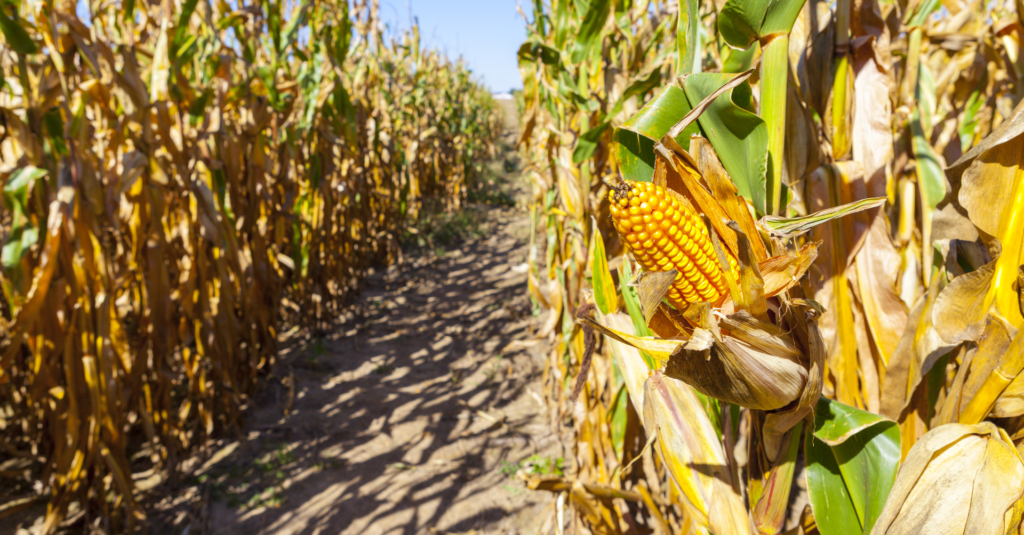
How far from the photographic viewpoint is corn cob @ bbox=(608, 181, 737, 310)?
480 mm

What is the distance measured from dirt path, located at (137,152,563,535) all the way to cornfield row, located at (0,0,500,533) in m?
0.24

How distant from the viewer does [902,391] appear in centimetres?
75

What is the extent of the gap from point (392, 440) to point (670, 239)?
91.0 inches

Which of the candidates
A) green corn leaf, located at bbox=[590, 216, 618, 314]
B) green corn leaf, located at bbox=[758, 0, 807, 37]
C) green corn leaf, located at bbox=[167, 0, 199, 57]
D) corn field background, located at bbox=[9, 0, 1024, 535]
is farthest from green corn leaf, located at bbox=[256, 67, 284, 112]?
green corn leaf, located at bbox=[758, 0, 807, 37]

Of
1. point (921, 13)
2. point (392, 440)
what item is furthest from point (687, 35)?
point (392, 440)

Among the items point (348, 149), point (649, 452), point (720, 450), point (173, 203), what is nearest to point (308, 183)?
point (348, 149)

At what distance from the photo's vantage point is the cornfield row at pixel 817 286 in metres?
0.52

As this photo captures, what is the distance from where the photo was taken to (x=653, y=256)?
0.52 metres

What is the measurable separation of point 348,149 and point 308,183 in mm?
358

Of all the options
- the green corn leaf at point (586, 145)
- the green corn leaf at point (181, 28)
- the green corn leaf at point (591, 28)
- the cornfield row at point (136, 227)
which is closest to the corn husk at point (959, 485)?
the green corn leaf at point (586, 145)

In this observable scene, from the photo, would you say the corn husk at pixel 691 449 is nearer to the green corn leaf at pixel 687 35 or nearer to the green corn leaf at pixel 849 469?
the green corn leaf at pixel 849 469

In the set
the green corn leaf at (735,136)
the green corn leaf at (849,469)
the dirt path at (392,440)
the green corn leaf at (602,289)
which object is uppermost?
the green corn leaf at (735,136)

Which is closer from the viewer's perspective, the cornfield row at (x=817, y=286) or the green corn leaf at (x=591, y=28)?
the cornfield row at (x=817, y=286)

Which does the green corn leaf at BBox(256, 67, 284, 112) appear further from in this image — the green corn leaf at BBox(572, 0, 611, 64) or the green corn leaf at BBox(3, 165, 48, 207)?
the green corn leaf at BBox(572, 0, 611, 64)
